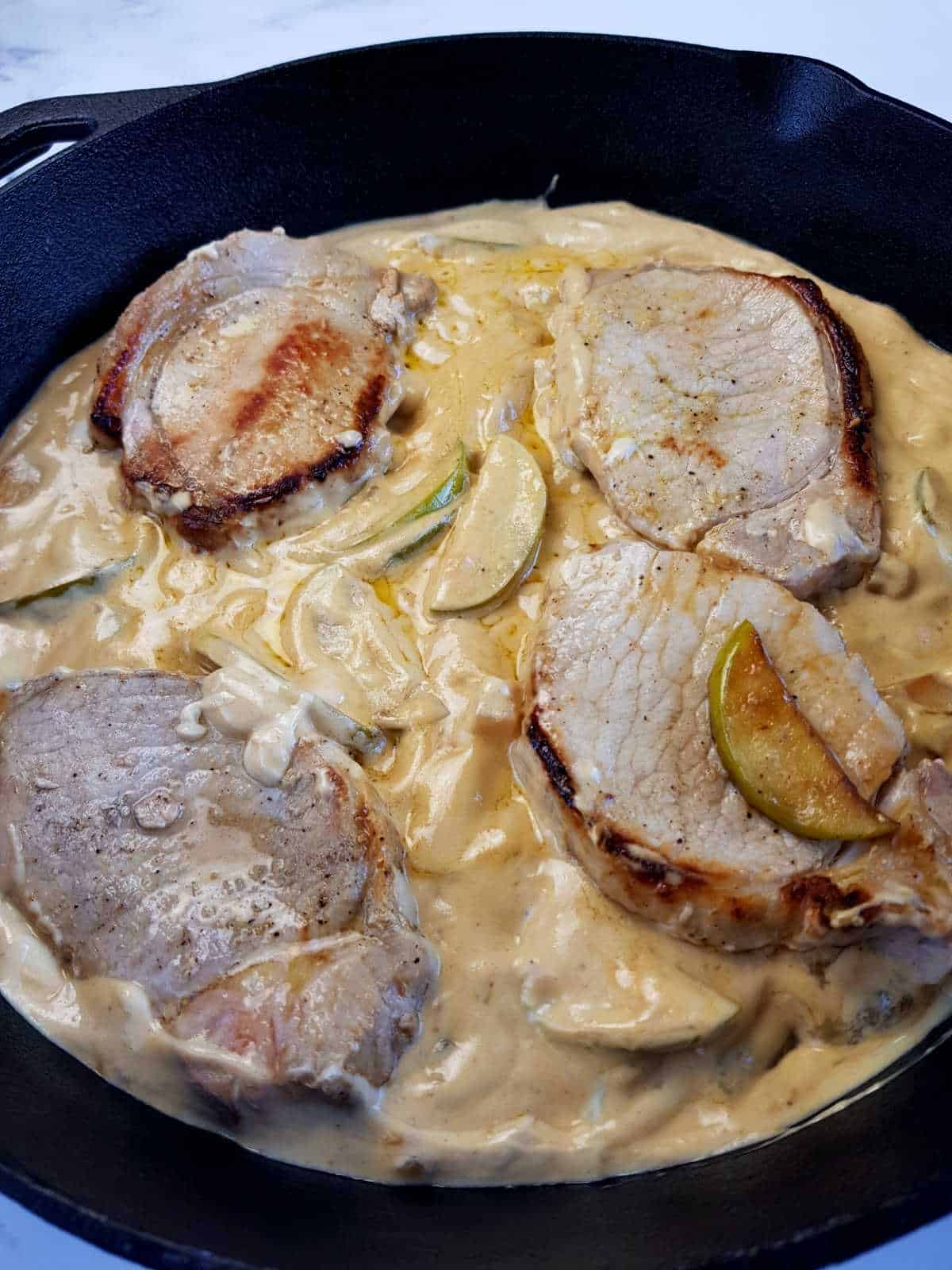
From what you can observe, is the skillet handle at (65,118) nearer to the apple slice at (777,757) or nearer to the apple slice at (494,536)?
the apple slice at (494,536)

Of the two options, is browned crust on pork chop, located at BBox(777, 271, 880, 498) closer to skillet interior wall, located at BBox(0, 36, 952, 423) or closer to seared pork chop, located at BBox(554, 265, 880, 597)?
seared pork chop, located at BBox(554, 265, 880, 597)

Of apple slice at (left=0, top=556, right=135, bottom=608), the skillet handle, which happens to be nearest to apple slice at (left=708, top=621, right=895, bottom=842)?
apple slice at (left=0, top=556, right=135, bottom=608)

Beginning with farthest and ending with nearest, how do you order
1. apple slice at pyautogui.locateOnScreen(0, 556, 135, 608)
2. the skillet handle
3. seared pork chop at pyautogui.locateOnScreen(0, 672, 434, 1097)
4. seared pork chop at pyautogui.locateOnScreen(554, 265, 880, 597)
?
the skillet handle < apple slice at pyautogui.locateOnScreen(0, 556, 135, 608) < seared pork chop at pyautogui.locateOnScreen(554, 265, 880, 597) < seared pork chop at pyautogui.locateOnScreen(0, 672, 434, 1097)

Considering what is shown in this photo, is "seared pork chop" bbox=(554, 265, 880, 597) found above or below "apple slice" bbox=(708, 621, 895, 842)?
above

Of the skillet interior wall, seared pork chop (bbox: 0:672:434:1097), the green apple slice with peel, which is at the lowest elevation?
seared pork chop (bbox: 0:672:434:1097)

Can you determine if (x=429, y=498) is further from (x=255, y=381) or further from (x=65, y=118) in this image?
(x=65, y=118)

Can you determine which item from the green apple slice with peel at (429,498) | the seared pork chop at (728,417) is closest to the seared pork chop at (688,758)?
the seared pork chop at (728,417)

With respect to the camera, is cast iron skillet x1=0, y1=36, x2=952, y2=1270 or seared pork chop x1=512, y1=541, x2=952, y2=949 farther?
cast iron skillet x1=0, y1=36, x2=952, y2=1270
